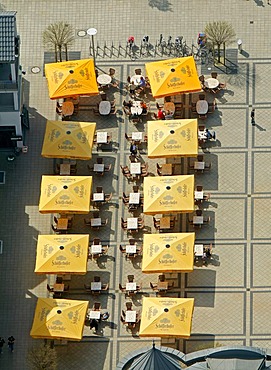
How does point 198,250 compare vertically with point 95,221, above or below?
below

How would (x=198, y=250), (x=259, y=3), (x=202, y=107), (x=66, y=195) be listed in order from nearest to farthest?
(x=198, y=250) < (x=66, y=195) < (x=202, y=107) < (x=259, y=3)

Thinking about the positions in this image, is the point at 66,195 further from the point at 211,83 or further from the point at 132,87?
the point at 211,83

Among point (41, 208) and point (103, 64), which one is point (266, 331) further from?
point (103, 64)

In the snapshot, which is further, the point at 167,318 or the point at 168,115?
the point at 168,115

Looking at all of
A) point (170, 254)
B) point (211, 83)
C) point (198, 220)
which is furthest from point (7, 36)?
point (170, 254)

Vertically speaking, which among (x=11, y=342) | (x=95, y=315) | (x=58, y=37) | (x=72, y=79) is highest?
(x=58, y=37)

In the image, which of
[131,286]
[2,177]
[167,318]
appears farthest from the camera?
[2,177]

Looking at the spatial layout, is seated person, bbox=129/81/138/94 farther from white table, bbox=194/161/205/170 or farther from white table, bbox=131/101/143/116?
white table, bbox=194/161/205/170

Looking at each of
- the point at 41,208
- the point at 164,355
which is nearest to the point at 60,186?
the point at 41,208
